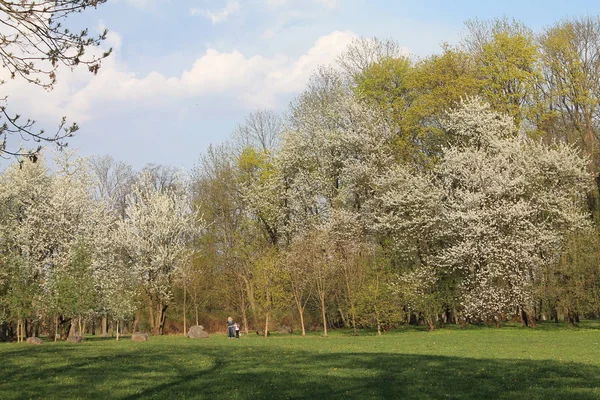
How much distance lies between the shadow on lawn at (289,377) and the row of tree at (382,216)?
21.7m

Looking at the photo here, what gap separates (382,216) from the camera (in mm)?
44688

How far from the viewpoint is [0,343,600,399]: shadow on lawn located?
12.8 meters

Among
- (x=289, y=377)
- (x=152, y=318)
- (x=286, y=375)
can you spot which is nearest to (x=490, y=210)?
(x=286, y=375)

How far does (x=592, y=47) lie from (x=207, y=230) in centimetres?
3849

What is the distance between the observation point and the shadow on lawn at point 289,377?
12789 mm

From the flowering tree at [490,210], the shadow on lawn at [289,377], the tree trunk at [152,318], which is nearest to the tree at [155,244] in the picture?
the tree trunk at [152,318]

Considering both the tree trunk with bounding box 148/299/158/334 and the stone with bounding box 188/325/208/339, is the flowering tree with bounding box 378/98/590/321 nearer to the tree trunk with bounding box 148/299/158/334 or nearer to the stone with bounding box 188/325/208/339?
the stone with bounding box 188/325/208/339

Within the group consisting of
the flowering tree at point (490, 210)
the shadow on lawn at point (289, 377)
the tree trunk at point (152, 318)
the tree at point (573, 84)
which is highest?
the tree at point (573, 84)

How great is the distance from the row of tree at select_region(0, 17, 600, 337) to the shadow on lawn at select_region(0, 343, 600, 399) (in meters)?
21.7

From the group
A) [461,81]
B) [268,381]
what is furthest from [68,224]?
→ [268,381]

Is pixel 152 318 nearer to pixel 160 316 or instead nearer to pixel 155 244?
pixel 160 316

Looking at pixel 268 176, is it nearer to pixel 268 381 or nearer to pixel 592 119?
pixel 592 119

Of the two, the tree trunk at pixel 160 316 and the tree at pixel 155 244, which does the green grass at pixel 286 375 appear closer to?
the tree trunk at pixel 160 316

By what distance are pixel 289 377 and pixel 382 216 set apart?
100 ft
